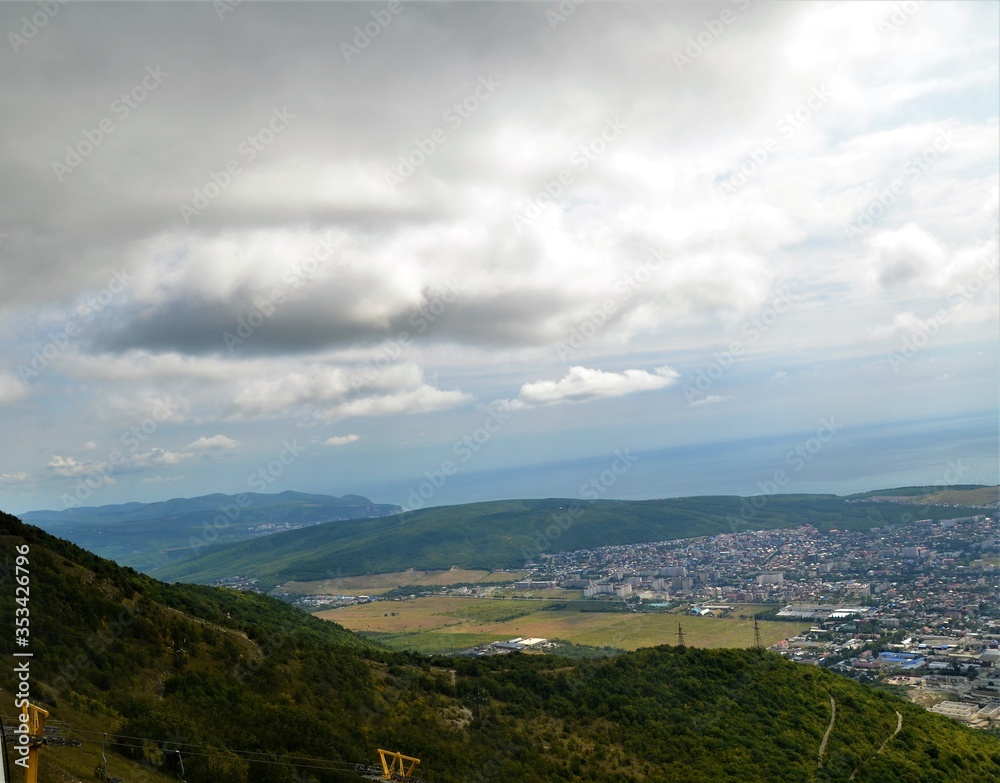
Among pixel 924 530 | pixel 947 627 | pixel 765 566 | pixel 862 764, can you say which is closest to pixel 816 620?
pixel 947 627

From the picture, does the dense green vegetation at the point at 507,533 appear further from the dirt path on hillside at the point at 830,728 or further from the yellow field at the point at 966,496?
the dirt path on hillside at the point at 830,728

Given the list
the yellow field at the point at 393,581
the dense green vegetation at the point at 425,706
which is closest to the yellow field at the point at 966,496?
the yellow field at the point at 393,581

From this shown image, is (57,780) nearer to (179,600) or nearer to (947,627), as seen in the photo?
(179,600)

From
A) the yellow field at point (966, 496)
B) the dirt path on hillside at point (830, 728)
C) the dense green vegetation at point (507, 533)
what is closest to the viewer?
the dirt path on hillside at point (830, 728)

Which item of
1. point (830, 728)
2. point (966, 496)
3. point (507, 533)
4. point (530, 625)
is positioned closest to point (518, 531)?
point (507, 533)

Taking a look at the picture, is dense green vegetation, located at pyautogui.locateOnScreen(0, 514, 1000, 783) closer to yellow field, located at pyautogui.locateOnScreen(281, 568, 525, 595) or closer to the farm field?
the farm field

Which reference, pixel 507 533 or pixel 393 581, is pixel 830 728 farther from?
pixel 507 533

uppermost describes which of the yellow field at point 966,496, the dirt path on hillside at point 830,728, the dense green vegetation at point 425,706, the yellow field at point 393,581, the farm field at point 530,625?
the dense green vegetation at point 425,706
